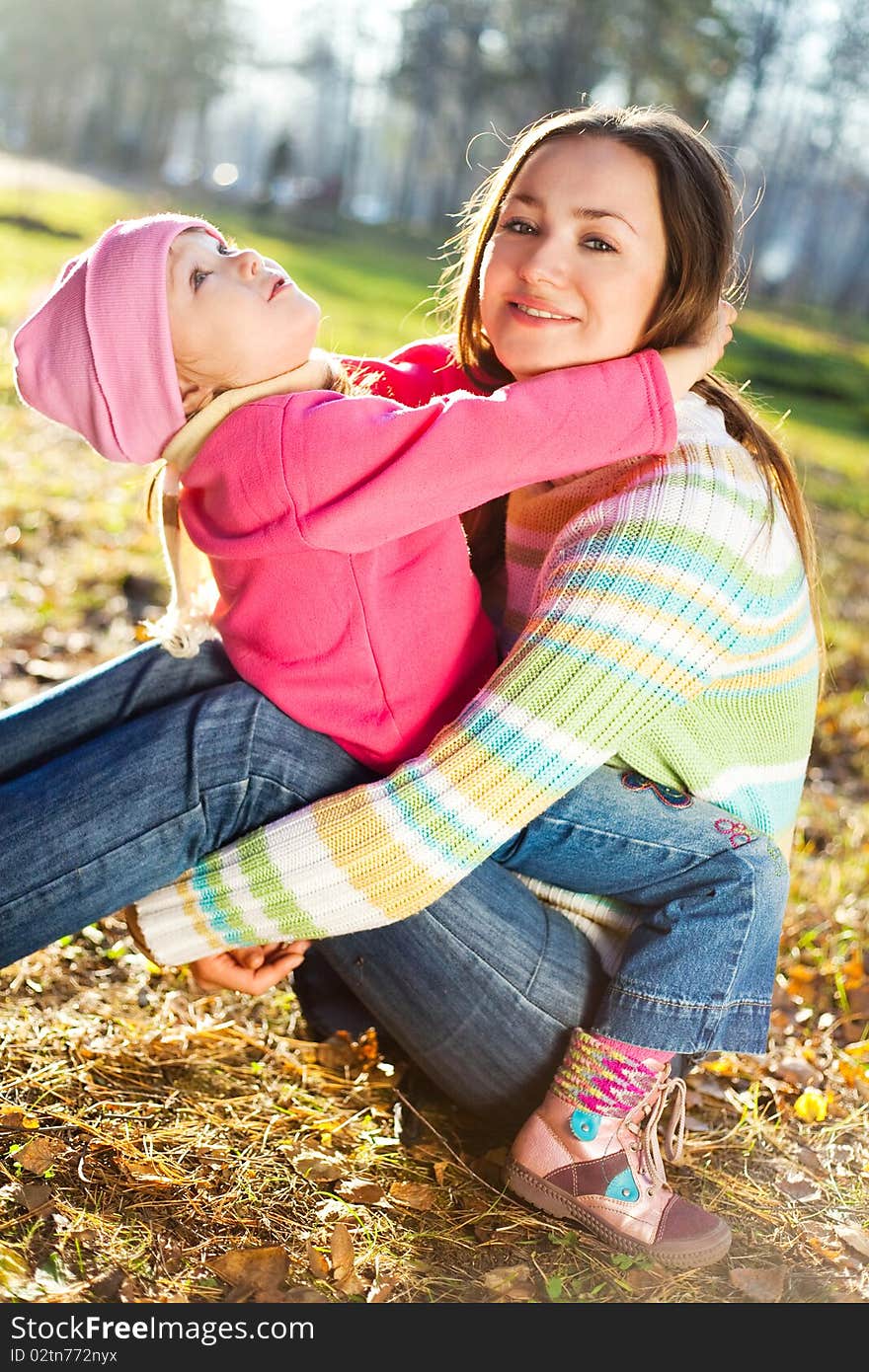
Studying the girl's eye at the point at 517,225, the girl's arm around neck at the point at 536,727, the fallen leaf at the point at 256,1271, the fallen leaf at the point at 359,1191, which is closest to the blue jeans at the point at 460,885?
the girl's arm around neck at the point at 536,727

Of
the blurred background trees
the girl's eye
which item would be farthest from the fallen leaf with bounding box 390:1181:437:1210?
the blurred background trees

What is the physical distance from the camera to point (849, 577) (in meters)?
7.84

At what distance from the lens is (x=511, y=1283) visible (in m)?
2.12

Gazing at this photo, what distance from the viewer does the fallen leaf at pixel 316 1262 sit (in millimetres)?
2080

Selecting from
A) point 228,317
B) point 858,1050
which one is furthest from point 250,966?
point 858,1050

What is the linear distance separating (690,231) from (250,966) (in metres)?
1.53

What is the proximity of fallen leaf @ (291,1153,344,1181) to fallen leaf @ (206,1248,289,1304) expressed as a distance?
22 centimetres

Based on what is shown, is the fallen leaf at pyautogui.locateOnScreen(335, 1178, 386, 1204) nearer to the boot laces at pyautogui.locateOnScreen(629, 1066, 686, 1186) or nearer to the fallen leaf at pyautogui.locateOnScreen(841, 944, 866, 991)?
the boot laces at pyautogui.locateOnScreen(629, 1066, 686, 1186)

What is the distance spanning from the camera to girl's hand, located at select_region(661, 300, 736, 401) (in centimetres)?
224

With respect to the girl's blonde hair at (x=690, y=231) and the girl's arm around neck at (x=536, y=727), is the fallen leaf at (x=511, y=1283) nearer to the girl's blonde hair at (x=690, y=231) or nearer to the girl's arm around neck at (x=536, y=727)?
the girl's arm around neck at (x=536, y=727)

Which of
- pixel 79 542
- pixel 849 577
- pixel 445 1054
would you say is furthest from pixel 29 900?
pixel 849 577

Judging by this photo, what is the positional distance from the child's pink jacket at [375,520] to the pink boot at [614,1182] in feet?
2.21
